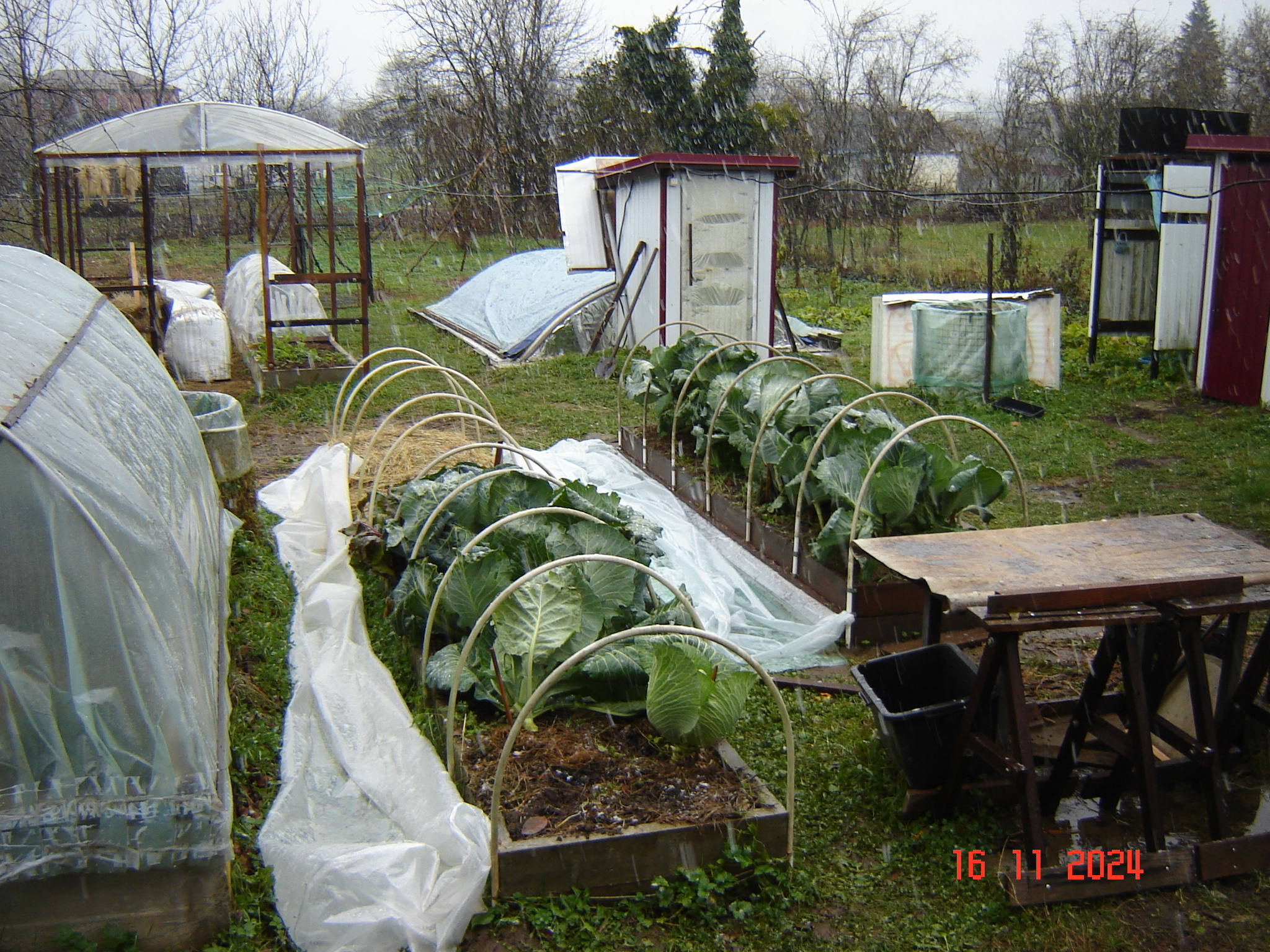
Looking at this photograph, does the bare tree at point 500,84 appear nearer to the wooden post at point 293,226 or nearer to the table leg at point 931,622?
the wooden post at point 293,226

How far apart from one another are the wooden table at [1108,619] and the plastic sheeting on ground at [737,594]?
1.22 m

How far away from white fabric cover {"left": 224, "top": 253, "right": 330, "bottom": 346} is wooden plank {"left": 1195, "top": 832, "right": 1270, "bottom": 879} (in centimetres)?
1097

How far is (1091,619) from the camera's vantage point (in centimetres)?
311

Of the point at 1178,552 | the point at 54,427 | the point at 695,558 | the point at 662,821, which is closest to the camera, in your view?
the point at 54,427

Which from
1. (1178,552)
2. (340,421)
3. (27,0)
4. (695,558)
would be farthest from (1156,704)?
(27,0)

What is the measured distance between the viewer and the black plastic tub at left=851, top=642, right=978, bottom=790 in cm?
351

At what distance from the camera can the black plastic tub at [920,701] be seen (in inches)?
138

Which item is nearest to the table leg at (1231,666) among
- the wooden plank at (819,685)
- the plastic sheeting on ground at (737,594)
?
the wooden plank at (819,685)

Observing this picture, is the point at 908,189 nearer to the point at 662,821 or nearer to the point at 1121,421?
the point at 1121,421

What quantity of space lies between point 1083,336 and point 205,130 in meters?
10.4

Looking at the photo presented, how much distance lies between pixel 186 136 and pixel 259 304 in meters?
2.61

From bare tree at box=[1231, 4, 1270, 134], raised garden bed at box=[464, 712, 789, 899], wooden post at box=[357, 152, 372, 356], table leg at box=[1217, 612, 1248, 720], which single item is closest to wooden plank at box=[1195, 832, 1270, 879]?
table leg at box=[1217, 612, 1248, 720]

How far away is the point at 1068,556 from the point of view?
356 cm

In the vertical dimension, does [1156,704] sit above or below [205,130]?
below
